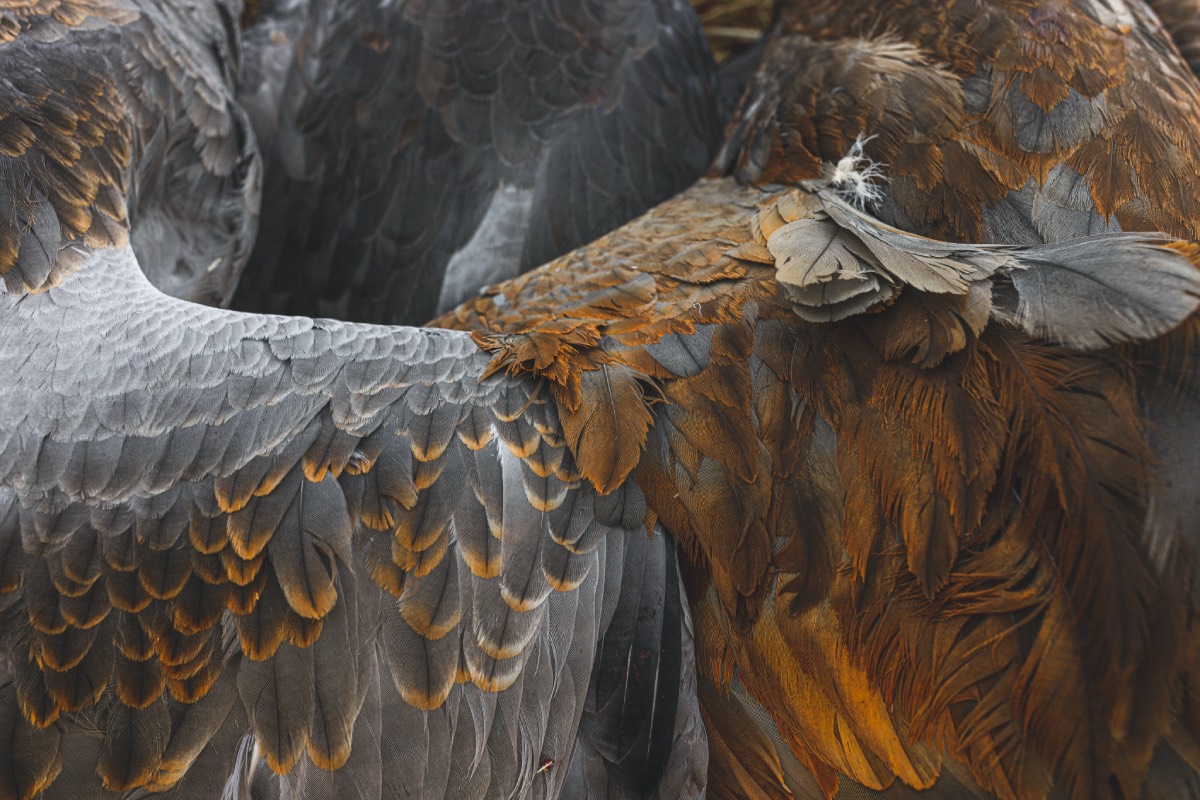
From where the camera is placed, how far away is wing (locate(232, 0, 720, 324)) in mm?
2090

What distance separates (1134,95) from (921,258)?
55cm

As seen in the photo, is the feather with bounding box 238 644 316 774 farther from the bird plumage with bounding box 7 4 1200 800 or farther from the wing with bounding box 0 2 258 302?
the wing with bounding box 0 2 258 302

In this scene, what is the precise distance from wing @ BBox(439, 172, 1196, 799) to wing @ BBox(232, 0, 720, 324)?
2.55 feet

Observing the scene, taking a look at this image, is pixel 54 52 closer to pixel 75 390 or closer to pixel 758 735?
pixel 75 390

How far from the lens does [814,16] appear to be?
1.99m

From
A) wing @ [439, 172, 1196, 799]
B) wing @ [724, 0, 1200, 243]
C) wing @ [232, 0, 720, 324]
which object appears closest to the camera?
wing @ [439, 172, 1196, 799]

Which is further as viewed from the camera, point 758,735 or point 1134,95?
point 1134,95

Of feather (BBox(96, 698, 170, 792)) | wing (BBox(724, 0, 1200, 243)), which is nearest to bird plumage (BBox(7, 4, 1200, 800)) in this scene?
feather (BBox(96, 698, 170, 792))

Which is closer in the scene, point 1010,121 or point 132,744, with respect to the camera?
point 132,744

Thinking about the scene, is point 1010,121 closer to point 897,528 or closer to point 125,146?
point 897,528

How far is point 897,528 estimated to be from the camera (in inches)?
46.6

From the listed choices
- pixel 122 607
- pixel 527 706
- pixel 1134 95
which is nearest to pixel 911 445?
pixel 527 706

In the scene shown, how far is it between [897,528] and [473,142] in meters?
1.33

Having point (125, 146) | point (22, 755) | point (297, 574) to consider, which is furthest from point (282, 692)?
point (125, 146)
